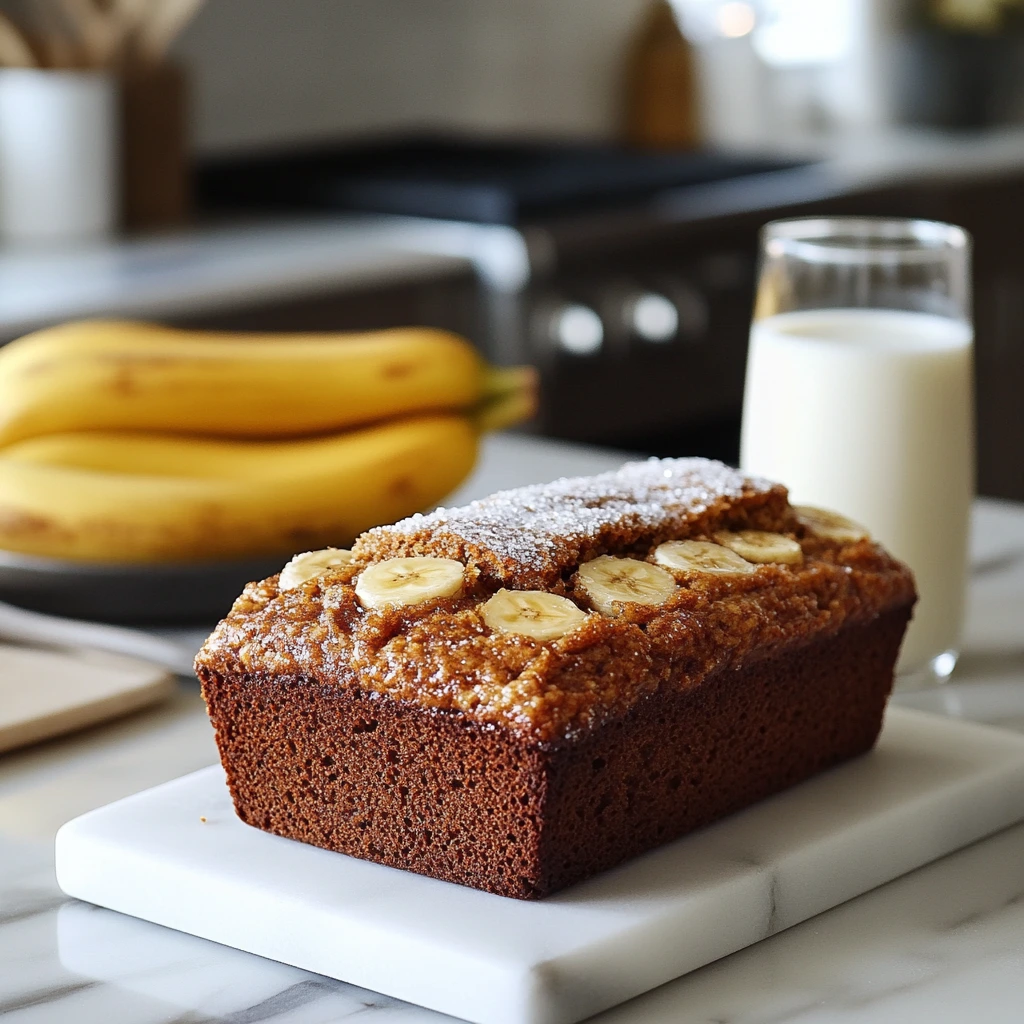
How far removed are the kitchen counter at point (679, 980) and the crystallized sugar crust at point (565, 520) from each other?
0.19 metres

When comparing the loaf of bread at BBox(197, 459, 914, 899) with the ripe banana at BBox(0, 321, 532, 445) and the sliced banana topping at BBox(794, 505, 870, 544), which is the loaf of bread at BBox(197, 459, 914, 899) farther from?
the ripe banana at BBox(0, 321, 532, 445)

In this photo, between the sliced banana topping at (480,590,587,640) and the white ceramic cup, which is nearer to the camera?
the sliced banana topping at (480,590,587,640)

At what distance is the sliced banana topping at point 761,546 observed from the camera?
2.55 feet

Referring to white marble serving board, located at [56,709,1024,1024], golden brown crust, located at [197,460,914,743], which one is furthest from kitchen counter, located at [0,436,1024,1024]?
golden brown crust, located at [197,460,914,743]

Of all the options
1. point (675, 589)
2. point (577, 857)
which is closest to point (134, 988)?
point (577, 857)

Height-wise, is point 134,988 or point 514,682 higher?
point 514,682

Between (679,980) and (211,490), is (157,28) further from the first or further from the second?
(679,980)

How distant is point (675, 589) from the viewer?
72cm

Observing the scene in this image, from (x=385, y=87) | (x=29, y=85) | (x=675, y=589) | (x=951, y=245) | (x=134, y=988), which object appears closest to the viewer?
(x=134, y=988)

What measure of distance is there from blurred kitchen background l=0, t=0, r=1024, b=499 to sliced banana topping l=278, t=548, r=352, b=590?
47.7 inches

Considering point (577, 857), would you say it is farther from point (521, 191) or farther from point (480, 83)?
point (480, 83)

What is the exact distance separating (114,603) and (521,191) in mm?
1513

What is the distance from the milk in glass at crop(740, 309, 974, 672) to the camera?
98cm

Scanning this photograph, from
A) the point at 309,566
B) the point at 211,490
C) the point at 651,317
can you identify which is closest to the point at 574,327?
the point at 651,317
